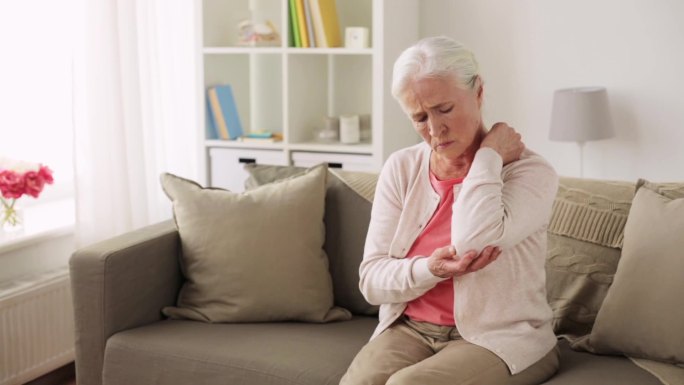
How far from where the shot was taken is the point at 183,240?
2.77 m

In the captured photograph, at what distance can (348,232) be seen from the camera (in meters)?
2.76

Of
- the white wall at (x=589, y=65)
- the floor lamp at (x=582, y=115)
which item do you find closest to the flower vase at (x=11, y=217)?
the white wall at (x=589, y=65)

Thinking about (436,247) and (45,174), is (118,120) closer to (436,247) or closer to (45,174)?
(45,174)

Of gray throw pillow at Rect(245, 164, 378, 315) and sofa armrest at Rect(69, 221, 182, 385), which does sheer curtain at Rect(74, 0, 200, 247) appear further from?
gray throw pillow at Rect(245, 164, 378, 315)

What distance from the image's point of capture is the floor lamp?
383 cm

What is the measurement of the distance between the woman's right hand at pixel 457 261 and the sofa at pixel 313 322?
33cm

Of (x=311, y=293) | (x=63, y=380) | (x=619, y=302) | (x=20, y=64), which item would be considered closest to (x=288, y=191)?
(x=311, y=293)

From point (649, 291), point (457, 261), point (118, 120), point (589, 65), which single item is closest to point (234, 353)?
point (457, 261)

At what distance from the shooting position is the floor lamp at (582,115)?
3830 mm

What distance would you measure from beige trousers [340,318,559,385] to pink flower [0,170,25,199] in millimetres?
1499

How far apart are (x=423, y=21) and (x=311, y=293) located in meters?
1.94

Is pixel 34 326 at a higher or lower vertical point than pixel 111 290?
lower

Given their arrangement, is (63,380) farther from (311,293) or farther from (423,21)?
(423,21)

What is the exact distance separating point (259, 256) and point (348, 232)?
0.27m
